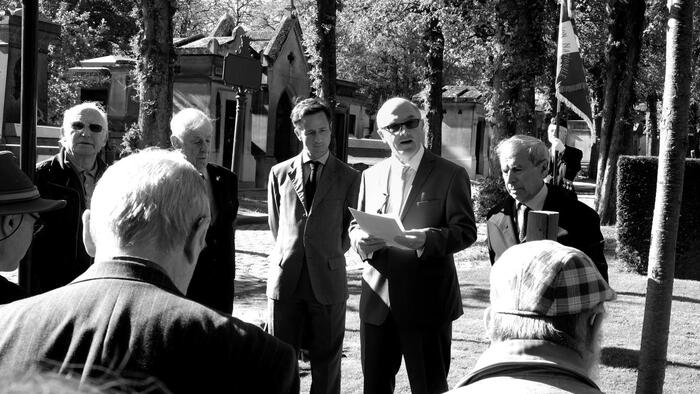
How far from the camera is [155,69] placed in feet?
45.2

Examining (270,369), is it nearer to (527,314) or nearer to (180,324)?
(180,324)

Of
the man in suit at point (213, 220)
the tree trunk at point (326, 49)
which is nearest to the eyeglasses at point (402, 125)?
the man in suit at point (213, 220)

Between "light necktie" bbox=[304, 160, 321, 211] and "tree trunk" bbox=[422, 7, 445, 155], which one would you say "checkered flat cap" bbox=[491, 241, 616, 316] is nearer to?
"light necktie" bbox=[304, 160, 321, 211]

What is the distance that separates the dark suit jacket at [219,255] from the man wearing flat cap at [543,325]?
2.90 meters

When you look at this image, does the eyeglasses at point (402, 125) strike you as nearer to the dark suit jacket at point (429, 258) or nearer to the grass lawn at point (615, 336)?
the dark suit jacket at point (429, 258)

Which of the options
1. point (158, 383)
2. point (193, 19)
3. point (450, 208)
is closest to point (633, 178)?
point (450, 208)

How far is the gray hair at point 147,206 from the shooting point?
6.28 feet

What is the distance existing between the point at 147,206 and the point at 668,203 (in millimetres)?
3777

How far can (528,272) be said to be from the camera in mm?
2039

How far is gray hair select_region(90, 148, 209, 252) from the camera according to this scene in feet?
6.28

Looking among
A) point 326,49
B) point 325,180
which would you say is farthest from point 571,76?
point 326,49

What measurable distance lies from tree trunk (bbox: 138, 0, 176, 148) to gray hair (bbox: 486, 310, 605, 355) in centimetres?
1240

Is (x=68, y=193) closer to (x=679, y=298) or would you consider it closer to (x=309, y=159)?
(x=309, y=159)

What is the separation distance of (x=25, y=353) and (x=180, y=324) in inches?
14.0
